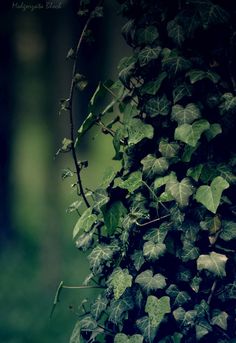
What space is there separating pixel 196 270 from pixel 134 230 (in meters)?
0.29

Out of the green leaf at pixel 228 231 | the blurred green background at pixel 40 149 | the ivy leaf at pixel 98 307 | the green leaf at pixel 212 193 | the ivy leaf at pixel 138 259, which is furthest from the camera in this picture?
the blurred green background at pixel 40 149

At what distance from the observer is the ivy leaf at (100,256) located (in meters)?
A: 2.06

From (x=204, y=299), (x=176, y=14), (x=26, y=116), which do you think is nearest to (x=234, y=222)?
(x=204, y=299)

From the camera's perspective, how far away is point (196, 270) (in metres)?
1.99

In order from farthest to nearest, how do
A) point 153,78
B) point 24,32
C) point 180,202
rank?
point 24,32, point 153,78, point 180,202

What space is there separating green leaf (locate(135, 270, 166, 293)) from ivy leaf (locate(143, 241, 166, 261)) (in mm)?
85

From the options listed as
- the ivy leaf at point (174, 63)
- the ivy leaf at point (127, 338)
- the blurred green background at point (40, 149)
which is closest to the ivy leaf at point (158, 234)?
the ivy leaf at point (127, 338)

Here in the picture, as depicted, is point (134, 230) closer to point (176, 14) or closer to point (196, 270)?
point (196, 270)

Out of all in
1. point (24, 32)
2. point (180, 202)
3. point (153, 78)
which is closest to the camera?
point (180, 202)

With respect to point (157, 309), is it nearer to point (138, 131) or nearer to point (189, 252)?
point (189, 252)

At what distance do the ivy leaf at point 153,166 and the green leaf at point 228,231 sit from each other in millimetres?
303

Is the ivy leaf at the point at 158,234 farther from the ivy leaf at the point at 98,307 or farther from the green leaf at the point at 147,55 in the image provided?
the green leaf at the point at 147,55

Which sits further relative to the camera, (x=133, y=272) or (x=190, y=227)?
(x=133, y=272)

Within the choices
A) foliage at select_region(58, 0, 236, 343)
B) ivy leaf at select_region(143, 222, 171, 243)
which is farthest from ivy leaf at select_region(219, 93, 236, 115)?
ivy leaf at select_region(143, 222, 171, 243)
